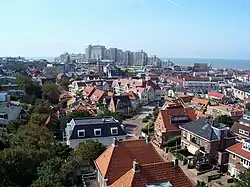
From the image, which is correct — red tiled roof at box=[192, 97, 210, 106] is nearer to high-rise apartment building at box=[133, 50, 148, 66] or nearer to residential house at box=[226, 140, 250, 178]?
residential house at box=[226, 140, 250, 178]

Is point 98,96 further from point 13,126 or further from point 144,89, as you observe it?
point 13,126

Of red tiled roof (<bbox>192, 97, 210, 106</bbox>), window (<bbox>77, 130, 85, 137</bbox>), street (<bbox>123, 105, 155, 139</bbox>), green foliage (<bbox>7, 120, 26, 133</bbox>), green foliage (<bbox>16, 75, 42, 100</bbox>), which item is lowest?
street (<bbox>123, 105, 155, 139</bbox>)

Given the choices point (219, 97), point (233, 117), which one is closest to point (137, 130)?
point (233, 117)

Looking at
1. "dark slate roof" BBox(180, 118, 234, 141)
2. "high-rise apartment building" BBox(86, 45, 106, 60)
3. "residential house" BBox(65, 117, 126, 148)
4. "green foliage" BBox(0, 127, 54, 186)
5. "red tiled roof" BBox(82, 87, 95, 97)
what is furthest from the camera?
"high-rise apartment building" BBox(86, 45, 106, 60)

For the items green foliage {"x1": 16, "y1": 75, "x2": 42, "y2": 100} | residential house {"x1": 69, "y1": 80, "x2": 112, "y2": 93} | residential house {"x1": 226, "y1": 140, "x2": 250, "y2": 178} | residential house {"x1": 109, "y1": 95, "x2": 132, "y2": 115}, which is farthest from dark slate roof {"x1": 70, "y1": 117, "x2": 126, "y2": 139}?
residential house {"x1": 69, "y1": 80, "x2": 112, "y2": 93}

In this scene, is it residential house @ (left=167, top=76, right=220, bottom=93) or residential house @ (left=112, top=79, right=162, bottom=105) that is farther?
residential house @ (left=167, top=76, right=220, bottom=93)

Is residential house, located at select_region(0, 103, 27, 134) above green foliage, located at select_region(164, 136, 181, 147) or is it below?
above

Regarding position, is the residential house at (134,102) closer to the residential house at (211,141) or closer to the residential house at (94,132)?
the residential house at (211,141)

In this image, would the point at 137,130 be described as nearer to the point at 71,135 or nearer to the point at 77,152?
the point at 71,135
